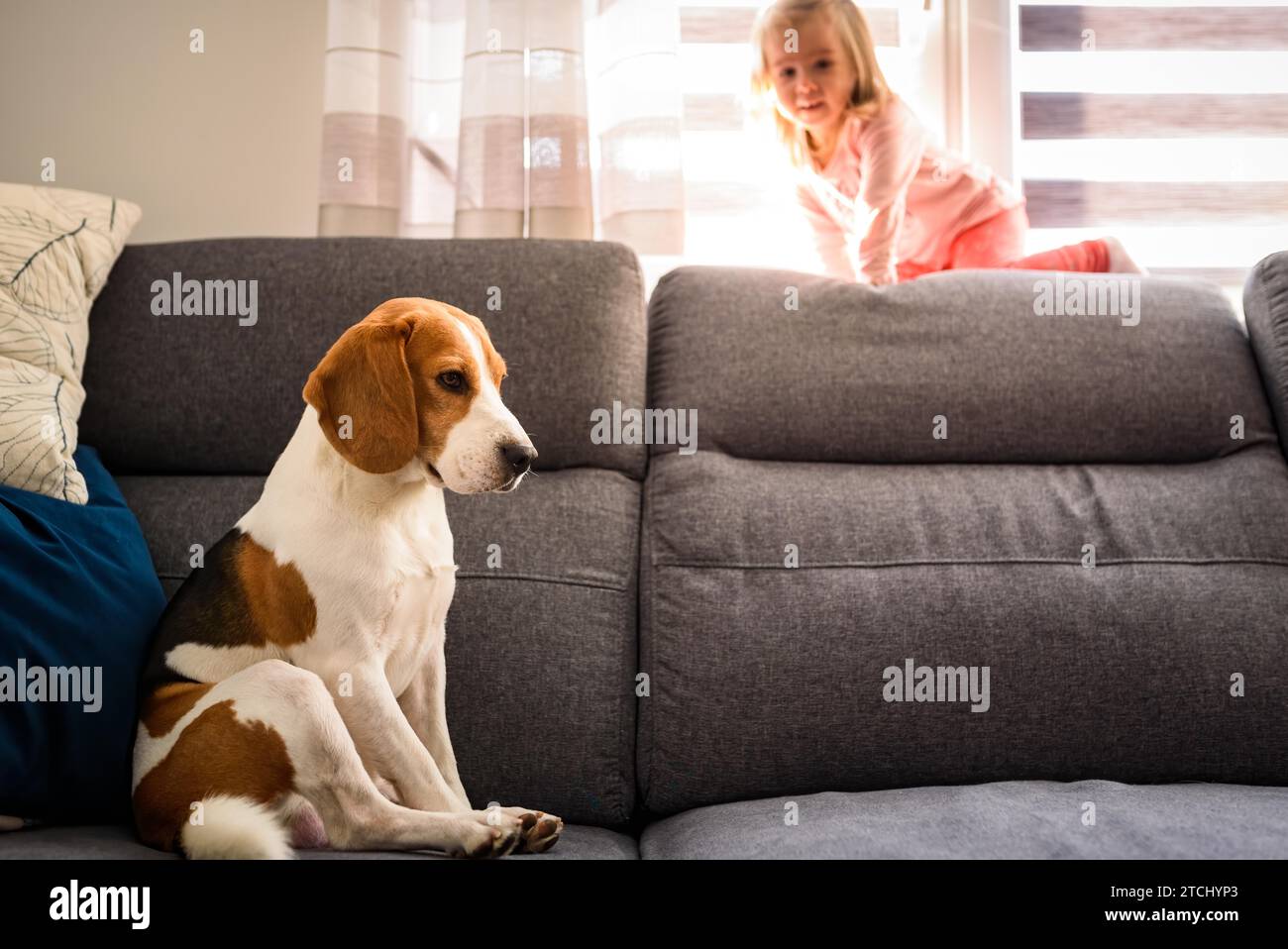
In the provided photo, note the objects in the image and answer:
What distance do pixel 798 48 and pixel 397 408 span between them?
123 cm

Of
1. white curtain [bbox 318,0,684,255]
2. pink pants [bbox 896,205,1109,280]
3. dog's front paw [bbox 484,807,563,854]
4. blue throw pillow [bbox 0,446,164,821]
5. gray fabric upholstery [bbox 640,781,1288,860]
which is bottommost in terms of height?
gray fabric upholstery [bbox 640,781,1288,860]

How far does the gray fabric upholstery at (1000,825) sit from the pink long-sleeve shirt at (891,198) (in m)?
0.94

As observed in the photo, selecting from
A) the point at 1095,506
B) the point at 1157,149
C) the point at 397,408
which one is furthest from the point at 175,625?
the point at 1157,149

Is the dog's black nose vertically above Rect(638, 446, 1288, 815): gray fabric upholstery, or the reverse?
the dog's black nose

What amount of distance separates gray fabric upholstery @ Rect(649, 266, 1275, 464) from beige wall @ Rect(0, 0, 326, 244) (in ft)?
3.01

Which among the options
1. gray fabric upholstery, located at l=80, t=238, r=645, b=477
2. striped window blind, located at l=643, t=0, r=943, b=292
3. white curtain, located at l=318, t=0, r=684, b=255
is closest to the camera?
gray fabric upholstery, located at l=80, t=238, r=645, b=477

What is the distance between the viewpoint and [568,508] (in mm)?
1384

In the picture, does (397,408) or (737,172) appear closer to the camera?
(397,408)

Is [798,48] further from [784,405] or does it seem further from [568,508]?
[568,508]

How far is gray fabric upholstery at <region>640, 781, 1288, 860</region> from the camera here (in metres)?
0.95

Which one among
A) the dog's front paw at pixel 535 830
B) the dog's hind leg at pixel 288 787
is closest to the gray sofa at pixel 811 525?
the dog's front paw at pixel 535 830

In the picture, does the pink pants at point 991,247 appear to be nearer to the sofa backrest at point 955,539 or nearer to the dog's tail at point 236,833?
the sofa backrest at point 955,539

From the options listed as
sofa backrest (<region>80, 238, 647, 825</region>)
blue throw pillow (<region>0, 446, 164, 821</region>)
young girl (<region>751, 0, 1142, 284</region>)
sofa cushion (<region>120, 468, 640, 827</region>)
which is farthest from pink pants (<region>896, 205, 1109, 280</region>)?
blue throw pillow (<region>0, 446, 164, 821</region>)

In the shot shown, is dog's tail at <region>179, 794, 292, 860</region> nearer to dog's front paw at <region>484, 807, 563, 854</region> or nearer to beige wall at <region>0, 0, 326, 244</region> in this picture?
dog's front paw at <region>484, 807, 563, 854</region>
